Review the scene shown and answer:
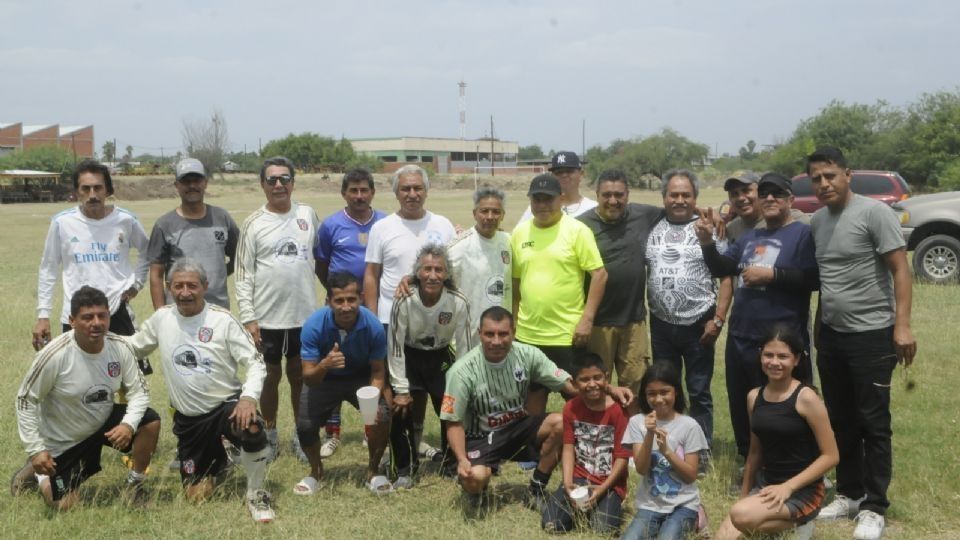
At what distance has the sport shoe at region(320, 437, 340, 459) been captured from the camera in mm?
6250

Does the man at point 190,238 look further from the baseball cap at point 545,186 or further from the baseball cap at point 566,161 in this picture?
the baseball cap at point 566,161

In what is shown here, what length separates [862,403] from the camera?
187 inches

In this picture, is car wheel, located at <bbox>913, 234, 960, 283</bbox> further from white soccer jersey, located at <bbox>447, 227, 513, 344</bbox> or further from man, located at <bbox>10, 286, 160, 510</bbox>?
man, located at <bbox>10, 286, 160, 510</bbox>

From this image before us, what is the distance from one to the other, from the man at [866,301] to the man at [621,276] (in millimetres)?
1322

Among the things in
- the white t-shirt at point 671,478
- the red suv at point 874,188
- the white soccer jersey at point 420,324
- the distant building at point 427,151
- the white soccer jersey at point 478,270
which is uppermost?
the distant building at point 427,151

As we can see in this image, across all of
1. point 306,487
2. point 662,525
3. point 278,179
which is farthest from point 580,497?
point 278,179

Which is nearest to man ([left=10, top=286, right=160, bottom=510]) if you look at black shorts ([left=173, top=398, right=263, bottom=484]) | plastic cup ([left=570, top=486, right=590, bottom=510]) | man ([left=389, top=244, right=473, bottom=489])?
black shorts ([left=173, top=398, right=263, bottom=484])

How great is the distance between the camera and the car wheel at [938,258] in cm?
1305

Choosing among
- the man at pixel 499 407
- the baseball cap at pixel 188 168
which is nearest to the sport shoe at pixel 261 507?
the man at pixel 499 407

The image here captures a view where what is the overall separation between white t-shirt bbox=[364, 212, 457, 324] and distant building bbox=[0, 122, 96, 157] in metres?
89.8

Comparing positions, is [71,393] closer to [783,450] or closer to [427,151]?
[783,450]

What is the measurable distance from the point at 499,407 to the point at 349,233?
184 cm

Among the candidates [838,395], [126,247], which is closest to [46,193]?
[126,247]

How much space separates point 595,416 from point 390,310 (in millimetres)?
1671
